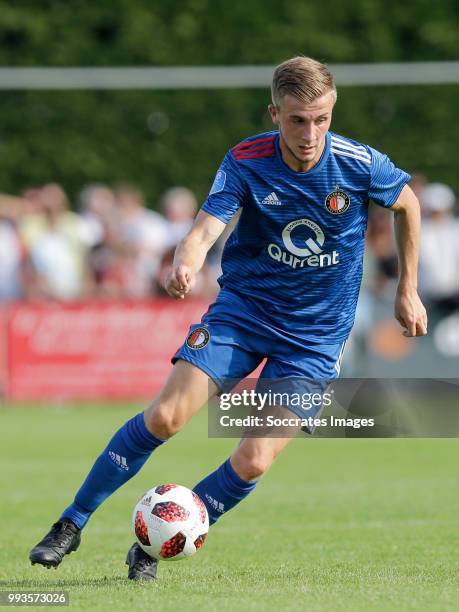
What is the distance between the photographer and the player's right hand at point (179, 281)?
580cm

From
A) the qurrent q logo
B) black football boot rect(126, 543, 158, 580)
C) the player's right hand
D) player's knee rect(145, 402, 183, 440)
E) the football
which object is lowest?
black football boot rect(126, 543, 158, 580)

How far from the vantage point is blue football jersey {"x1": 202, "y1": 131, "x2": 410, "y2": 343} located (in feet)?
20.6

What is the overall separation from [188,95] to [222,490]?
648 inches

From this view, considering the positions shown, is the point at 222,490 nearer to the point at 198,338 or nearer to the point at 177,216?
the point at 198,338

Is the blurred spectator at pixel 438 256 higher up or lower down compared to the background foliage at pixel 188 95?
lower down

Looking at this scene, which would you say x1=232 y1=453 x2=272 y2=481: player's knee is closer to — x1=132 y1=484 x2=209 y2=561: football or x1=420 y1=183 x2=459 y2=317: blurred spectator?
x1=132 y1=484 x2=209 y2=561: football

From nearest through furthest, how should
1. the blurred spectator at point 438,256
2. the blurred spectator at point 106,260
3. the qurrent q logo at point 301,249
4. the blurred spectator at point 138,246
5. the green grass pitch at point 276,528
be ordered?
the green grass pitch at point 276,528, the qurrent q logo at point 301,249, the blurred spectator at point 438,256, the blurred spectator at point 106,260, the blurred spectator at point 138,246

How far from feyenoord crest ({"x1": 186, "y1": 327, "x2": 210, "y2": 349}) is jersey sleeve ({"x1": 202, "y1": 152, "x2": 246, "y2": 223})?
0.54 metres

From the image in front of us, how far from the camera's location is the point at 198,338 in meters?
6.31

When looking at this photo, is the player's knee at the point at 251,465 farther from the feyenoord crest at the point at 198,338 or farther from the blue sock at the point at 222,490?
the feyenoord crest at the point at 198,338

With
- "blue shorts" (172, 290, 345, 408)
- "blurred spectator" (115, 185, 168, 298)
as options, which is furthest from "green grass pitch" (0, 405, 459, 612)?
"blurred spectator" (115, 185, 168, 298)

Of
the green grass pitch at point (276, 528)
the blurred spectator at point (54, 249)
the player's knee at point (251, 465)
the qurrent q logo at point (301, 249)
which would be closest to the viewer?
the green grass pitch at point (276, 528)

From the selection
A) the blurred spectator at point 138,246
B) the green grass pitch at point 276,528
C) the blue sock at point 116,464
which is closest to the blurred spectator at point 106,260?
the blurred spectator at point 138,246

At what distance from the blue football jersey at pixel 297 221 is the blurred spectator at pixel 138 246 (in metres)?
9.69
